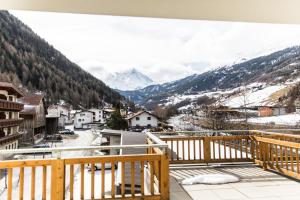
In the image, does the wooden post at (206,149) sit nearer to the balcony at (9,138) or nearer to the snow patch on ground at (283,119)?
the balcony at (9,138)

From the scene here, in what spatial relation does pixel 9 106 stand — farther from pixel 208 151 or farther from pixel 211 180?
pixel 211 180

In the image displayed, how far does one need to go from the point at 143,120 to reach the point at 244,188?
514 centimetres

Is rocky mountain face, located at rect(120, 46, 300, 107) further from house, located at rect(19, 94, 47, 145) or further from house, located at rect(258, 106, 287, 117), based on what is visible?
house, located at rect(19, 94, 47, 145)

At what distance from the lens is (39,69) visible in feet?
22.1

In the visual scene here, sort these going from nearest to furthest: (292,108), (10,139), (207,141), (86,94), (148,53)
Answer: (207,141) < (10,139) < (86,94) < (292,108) < (148,53)

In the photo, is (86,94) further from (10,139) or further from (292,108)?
(292,108)

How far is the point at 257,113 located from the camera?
1007cm

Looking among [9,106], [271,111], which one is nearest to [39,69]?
[9,106]

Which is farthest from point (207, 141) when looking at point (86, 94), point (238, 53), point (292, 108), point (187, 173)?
point (238, 53)

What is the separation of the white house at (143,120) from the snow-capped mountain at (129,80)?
1453mm

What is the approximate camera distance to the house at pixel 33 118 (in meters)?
6.12

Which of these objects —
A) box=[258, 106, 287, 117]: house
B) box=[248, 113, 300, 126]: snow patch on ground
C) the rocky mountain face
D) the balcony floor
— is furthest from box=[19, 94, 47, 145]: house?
box=[258, 106, 287, 117]: house

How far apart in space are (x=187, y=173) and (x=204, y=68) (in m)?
12.4

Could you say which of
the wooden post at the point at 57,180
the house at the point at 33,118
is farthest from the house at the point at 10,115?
the wooden post at the point at 57,180
